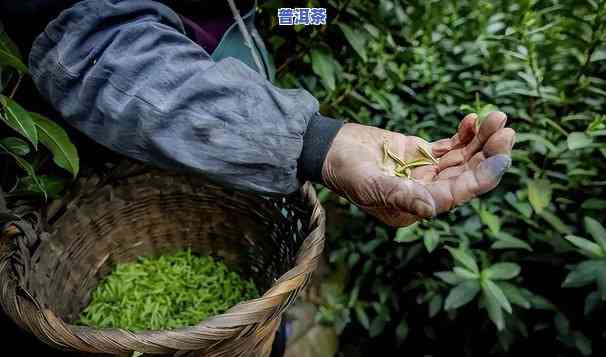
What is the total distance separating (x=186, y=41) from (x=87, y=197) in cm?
38

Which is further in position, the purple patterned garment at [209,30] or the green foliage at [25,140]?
the purple patterned garment at [209,30]

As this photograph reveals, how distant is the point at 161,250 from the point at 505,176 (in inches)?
29.3

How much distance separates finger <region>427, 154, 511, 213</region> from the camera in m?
0.57

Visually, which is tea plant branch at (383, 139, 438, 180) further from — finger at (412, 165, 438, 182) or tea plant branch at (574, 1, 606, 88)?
tea plant branch at (574, 1, 606, 88)

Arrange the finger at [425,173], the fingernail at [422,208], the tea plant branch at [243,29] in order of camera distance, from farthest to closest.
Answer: the tea plant branch at [243,29] → the finger at [425,173] → the fingernail at [422,208]

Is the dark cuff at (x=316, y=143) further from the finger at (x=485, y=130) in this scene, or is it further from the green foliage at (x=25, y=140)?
the green foliage at (x=25, y=140)

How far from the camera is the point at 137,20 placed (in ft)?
2.17

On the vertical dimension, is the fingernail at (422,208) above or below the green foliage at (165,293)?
above

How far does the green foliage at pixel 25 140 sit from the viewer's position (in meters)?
0.61

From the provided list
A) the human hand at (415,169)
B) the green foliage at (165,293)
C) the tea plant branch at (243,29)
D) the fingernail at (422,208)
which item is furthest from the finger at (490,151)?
the green foliage at (165,293)

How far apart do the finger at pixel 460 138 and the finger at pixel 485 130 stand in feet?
0.05

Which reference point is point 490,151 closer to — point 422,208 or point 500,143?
point 500,143

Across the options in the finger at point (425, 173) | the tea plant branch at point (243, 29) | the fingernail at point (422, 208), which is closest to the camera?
the fingernail at point (422, 208)

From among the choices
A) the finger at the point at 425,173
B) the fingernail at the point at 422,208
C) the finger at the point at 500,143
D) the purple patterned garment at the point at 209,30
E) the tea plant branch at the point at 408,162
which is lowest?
the finger at the point at 425,173
